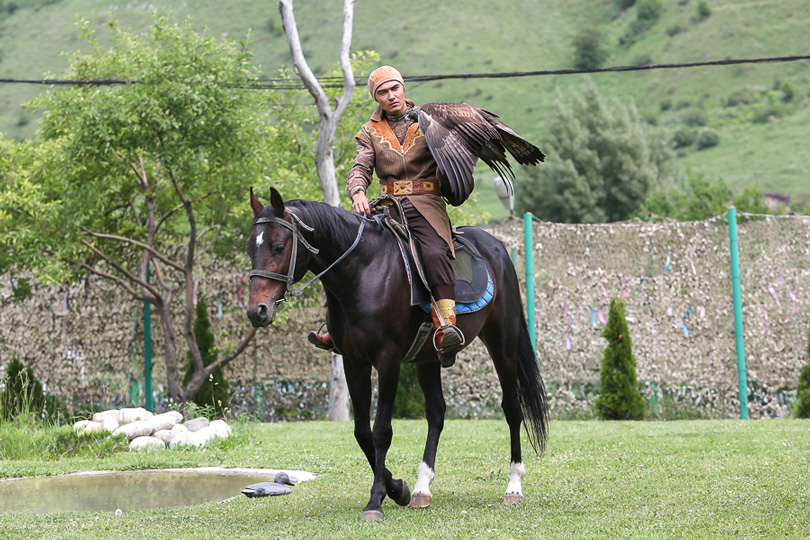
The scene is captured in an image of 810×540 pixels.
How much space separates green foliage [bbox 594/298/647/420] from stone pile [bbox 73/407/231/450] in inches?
211

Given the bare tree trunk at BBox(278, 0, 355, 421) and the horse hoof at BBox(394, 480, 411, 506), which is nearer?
the horse hoof at BBox(394, 480, 411, 506)

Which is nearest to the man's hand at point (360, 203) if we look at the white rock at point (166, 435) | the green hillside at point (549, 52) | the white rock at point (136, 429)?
the white rock at point (166, 435)

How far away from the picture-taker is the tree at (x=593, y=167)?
40.5 metres

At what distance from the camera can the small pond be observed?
569cm

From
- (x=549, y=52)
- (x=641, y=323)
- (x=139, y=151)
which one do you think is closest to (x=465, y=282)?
(x=641, y=323)

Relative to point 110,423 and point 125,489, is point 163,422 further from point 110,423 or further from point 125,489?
point 125,489

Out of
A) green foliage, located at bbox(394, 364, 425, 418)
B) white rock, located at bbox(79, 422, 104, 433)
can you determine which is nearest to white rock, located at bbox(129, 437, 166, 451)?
white rock, located at bbox(79, 422, 104, 433)

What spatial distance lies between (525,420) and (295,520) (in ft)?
6.98

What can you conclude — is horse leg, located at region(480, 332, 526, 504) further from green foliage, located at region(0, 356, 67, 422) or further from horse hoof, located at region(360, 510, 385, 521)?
green foliage, located at region(0, 356, 67, 422)

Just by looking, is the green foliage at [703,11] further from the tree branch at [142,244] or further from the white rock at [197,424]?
the white rock at [197,424]

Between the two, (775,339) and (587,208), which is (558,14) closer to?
(587,208)

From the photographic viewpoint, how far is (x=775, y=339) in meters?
11.5

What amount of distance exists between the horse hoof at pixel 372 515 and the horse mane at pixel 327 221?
63.8 inches

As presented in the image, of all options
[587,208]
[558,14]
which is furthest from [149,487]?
[558,14]
